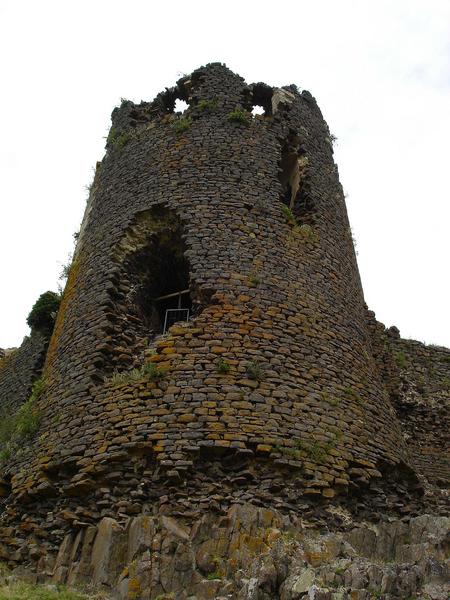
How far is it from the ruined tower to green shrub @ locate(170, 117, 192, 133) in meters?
0.04

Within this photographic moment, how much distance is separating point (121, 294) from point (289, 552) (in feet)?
15.2

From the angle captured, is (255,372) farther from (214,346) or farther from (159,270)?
(159,270)

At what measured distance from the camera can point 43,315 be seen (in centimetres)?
1255

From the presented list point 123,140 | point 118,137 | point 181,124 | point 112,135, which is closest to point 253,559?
point 181,124

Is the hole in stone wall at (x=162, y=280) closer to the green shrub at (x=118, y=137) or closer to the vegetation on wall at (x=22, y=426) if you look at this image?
the vegetation on wall at (x=22, y=426)

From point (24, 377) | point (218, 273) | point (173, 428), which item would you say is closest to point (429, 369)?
point (218, 273)

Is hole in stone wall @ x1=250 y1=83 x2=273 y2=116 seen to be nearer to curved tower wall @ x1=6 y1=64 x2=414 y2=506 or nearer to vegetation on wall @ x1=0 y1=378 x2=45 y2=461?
curved tower wall @ x1=6 y1=64 x2=414 y2=506

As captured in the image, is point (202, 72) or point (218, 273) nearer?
point (218, 273)

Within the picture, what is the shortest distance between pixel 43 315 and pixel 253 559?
24.8 feet

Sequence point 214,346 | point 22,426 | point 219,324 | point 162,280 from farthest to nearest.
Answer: point 162,280
point 22,426
point 219,324
point 214,346

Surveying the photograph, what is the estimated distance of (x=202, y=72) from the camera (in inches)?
520

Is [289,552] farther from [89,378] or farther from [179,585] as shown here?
[89,378]

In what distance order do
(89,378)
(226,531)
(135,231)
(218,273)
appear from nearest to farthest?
(226,531), (89,378), (218,273), (135,231)

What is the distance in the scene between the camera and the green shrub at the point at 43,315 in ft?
41.2
